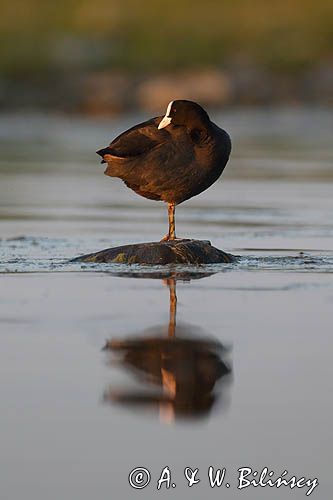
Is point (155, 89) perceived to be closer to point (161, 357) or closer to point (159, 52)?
point (159, 52)

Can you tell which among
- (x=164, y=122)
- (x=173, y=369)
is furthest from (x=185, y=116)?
(x=173, y=369)

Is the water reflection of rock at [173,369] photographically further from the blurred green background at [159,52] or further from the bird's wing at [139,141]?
the blurred green background at [159,52]

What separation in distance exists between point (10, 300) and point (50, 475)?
3525 millimetres

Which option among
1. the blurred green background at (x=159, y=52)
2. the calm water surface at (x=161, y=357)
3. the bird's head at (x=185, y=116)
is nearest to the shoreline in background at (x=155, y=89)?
the blurred green background at (x=159, y=52)

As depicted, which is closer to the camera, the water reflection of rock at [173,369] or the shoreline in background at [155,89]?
the water reflection of rock at [173,369]

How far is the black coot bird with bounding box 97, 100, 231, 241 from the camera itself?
11.0m

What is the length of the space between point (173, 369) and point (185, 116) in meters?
4.32

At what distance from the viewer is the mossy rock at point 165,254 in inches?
417

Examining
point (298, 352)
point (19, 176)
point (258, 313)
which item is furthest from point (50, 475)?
point (19, 176)

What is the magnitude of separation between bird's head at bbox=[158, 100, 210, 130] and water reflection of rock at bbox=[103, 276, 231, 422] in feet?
9.84

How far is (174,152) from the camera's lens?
1103cm

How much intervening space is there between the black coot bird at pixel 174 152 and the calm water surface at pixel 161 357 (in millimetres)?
740

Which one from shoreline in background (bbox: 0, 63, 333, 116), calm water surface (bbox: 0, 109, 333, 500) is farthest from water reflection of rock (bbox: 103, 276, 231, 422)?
shoreline in background (bbox: 0, 63, 333, 116)

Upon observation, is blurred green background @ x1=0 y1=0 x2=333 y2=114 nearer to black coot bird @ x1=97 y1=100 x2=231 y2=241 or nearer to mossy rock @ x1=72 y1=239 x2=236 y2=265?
black coot bird @ x1=97 y1=100 x2=231 y2=241
